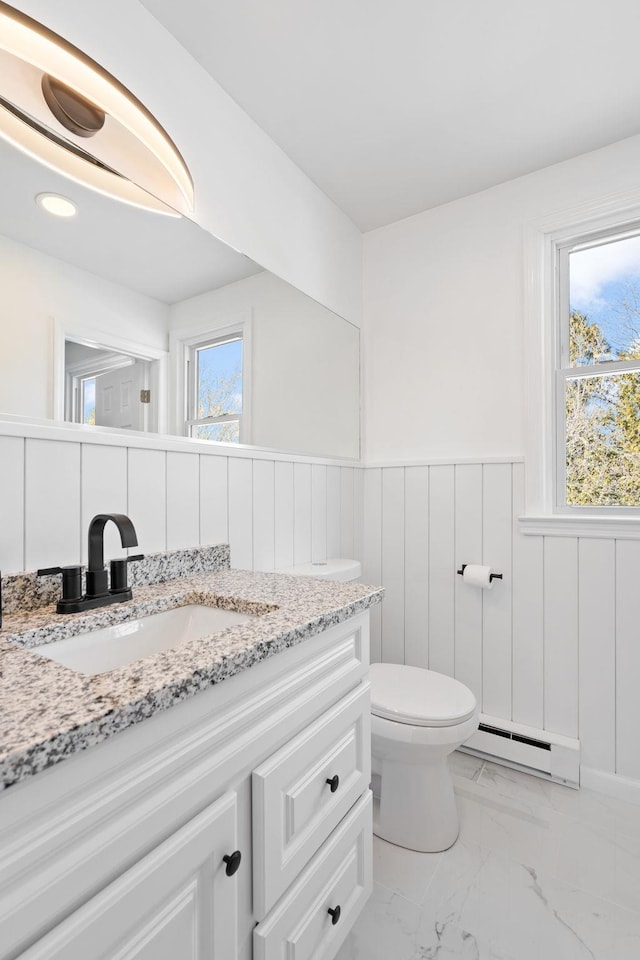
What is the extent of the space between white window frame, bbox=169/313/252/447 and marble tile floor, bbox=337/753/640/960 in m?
1.43

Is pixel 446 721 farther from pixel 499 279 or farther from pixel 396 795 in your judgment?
pixel 499 279

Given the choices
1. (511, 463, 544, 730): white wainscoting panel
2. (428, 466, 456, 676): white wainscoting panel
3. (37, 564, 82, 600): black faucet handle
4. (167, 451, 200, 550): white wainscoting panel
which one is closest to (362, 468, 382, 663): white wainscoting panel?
(428, 466, 456, 676): white wainscoting panel

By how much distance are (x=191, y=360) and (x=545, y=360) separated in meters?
1.43

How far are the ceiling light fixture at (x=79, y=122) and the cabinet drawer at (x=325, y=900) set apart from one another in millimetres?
1607

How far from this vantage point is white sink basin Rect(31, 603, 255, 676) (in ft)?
2.95

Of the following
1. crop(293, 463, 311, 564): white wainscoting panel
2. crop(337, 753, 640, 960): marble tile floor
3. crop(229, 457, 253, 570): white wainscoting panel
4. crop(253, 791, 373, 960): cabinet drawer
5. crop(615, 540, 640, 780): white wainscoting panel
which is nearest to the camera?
crop(253, 791, 373, 960): cabinet drawer

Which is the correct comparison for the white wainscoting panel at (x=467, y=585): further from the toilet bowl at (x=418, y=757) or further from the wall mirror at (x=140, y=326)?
the wall mirror at (x=140, y=326)

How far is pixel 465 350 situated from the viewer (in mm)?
2107

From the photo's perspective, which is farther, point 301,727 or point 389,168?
point 389,168

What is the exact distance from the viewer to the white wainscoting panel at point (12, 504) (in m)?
1.00

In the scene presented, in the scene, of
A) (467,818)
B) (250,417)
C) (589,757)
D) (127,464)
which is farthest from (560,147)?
(467,818)

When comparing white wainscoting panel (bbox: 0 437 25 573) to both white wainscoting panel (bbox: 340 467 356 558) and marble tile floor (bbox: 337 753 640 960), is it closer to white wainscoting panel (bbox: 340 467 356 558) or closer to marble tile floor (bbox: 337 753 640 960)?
marble tile floor (bbox: 337 753 640 960)

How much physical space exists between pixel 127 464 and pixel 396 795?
1364mm

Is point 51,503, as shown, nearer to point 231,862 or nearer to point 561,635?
point 231,862
